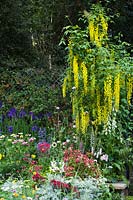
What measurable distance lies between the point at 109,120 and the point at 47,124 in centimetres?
189

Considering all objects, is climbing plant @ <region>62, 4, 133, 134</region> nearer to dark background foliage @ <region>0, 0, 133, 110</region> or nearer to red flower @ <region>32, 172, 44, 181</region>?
red flower @ <region>32, 172, 44, 181</region>

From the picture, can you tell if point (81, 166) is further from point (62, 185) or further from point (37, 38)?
point (37, 38)

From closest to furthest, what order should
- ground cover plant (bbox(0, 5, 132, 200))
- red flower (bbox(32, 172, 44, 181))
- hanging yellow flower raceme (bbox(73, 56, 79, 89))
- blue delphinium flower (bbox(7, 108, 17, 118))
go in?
red flower (bbox(32, 172, 44, 181)) < ground cover plant (bbox(0, 5, 132, 200)) < hanging yellow flower raceme (bbox(73, 56, 79, 89)) < blue delphinium flower (bbox(7, 108, 17, 118))

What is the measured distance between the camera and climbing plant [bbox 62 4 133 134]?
17.8 ft

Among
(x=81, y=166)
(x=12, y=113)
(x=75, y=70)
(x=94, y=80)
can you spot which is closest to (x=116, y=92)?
(x=94, y=80)

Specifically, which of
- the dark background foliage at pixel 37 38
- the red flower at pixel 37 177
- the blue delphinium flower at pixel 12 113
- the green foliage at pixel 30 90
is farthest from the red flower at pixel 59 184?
the dark background foliage at pixel 37 38

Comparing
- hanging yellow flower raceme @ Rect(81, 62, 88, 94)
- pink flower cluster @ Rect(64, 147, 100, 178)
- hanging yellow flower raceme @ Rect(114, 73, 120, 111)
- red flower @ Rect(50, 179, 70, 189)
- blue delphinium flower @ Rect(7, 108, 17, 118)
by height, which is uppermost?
hanging yellow flower raceme @ Rect(81, 62, 88, 94)

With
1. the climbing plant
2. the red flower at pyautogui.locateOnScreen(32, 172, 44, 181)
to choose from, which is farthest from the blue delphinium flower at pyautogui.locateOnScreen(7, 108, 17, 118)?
the red flower at pyautogui.locateOnScreen(32, 172, 44, 181)

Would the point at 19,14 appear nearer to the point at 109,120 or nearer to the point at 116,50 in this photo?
the point at 116,50

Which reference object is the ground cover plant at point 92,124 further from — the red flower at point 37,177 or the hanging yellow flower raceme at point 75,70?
the red flower at point 37,177

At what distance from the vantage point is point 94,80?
536 cm

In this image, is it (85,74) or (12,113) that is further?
(12,113)

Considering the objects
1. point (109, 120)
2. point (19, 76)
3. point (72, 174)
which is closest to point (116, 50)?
point (109, 120)

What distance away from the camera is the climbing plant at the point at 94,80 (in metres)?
5.43
